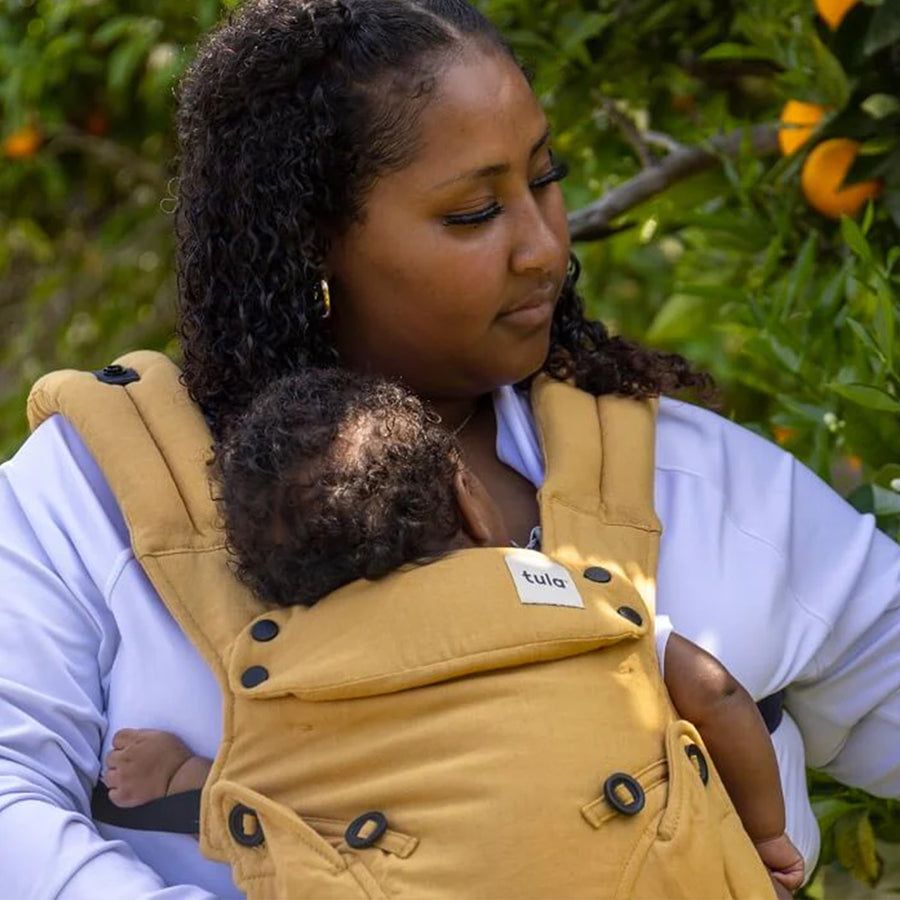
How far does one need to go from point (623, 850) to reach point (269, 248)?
86 centimetres

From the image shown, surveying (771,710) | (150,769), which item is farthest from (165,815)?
(771,710)

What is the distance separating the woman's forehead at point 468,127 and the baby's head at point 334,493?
277 mm

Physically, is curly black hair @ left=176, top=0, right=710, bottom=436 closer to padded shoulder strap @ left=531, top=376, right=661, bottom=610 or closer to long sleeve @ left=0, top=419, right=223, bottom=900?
padded shoulder strap @ left=531, top=376, right=661, bottom=610

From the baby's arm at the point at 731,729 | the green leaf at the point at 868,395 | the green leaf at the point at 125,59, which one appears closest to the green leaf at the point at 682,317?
the green leaf at the point at 868,395

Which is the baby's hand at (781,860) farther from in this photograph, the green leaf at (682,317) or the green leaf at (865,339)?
the green leaf at (682,317)

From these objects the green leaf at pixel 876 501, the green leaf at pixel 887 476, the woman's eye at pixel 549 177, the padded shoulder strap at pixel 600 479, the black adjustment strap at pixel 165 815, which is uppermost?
the woman's eye at pixel 549 177

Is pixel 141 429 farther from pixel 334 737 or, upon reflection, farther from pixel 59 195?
pixel 59 195

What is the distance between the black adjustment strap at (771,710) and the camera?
2180 millimetres

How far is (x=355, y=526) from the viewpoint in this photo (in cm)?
190

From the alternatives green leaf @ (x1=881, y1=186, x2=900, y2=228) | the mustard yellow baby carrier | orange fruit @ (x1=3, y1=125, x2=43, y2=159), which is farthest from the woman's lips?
orange fruit @ (x1=3, y1=125, x2=43, y2=159)

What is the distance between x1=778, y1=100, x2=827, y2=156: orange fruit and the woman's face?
0.67 metres

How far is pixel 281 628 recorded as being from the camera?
1922 millimetres

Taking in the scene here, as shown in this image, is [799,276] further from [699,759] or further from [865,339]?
[699,759]

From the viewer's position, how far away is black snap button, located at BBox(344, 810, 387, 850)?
5.87ft
